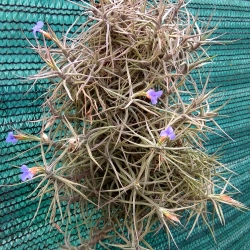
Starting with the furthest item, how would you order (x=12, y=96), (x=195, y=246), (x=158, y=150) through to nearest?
(x=195, y=246) < (x=12, y=96) < (x=158, y=150)

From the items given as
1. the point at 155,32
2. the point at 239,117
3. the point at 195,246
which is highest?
the point at 155,32

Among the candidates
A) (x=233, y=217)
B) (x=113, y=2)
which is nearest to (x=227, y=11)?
(x=233, y=217)

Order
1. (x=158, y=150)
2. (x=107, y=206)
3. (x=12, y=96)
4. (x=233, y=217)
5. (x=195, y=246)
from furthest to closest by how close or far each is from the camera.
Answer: (x=233, y=217), (x=195, y=246), (x=12, y=96), (x=107, y=206), (x=158, y=150)

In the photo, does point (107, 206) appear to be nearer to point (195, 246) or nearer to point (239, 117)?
point (195, 246)

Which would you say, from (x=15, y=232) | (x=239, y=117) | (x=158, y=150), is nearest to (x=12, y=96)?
(x=15, y=232)

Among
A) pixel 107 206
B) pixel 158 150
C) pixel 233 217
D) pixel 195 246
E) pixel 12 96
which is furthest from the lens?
pixel 233 217

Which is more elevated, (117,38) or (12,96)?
(117,38)

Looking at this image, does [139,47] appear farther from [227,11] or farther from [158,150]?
[227,11]

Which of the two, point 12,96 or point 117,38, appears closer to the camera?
point 117,38

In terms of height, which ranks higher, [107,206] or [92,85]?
[92,85]
